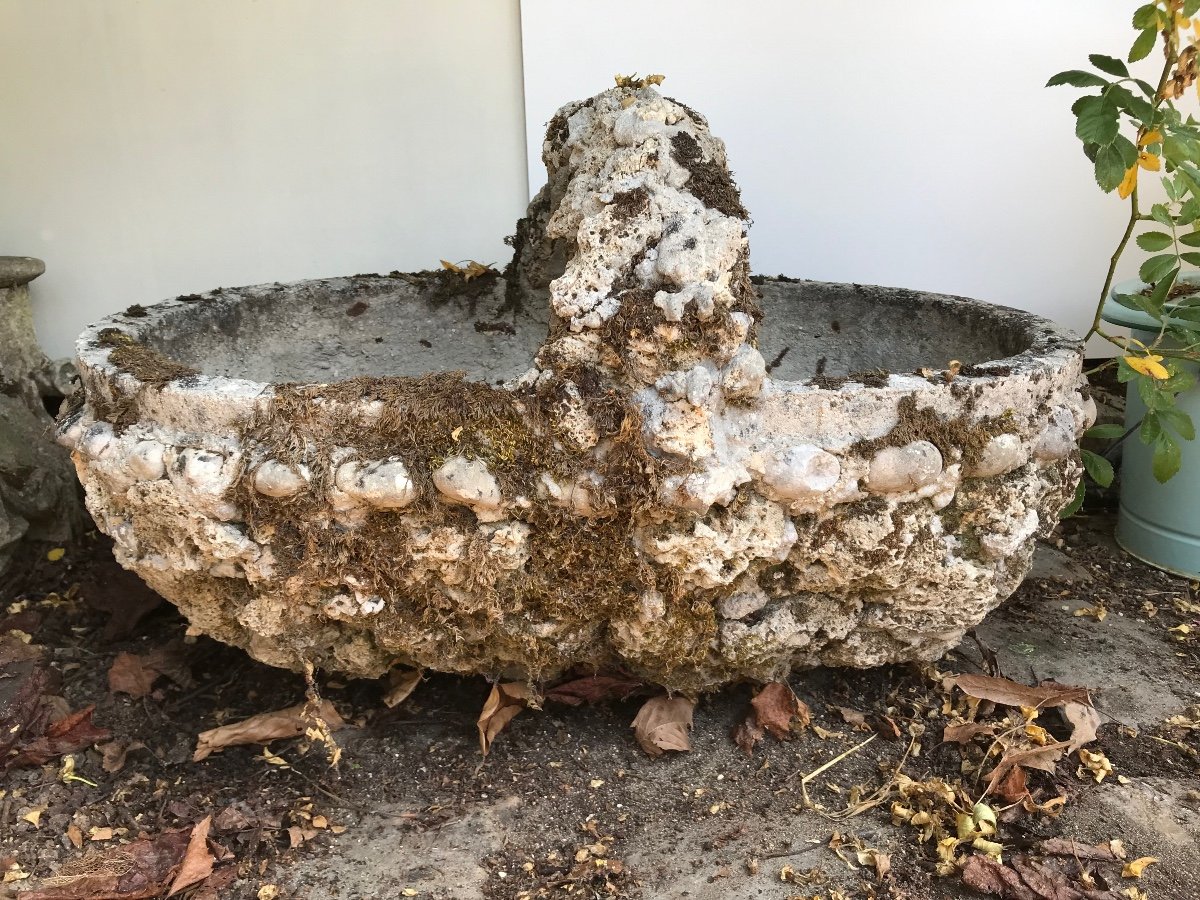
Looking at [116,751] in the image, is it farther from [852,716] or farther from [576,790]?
[852,716]

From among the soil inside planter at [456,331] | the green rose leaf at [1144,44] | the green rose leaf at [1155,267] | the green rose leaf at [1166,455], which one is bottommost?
the green rose leaf at [1166,455]

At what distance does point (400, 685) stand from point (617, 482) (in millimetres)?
885

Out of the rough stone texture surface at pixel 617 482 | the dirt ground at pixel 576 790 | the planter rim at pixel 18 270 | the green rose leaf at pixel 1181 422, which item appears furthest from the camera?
the planter rim at pixel 18 270

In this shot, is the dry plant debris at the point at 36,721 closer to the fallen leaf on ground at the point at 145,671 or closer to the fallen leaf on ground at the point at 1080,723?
the fallen leaf on ground at the point at 145,671

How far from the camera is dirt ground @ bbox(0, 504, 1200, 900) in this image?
1.73 meters

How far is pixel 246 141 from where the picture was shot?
3.13 m

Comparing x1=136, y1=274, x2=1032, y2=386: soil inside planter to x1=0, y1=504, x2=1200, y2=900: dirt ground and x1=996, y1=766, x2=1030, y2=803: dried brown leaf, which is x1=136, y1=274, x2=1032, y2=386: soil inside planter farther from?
x1=996, y1=766, x2=1030, y2=803: dried brown leaf

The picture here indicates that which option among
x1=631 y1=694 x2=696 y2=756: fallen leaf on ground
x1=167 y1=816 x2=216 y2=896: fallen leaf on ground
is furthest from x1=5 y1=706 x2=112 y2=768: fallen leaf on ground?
x1=631 y1=694 x2=696 y2=756: fallen leaf on ground

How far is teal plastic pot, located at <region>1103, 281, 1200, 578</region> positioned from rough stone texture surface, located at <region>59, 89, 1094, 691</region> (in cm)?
113

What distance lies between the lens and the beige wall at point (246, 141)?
3.03 metres

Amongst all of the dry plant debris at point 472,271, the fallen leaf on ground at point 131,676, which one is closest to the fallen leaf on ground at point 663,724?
the fallen leaf on ground at point 131,676

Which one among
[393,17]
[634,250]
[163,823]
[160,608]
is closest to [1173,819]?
[634,250]

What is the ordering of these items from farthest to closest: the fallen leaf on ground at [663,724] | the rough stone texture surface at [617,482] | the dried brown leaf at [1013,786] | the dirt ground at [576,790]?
the fallen leaf on ground at [663,724] < the dried brown leaf at [1013,786] < the dirt ground at [576,790] < the rough stone texture surface at [617,482]

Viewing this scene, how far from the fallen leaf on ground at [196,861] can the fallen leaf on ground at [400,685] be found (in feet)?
1.51
